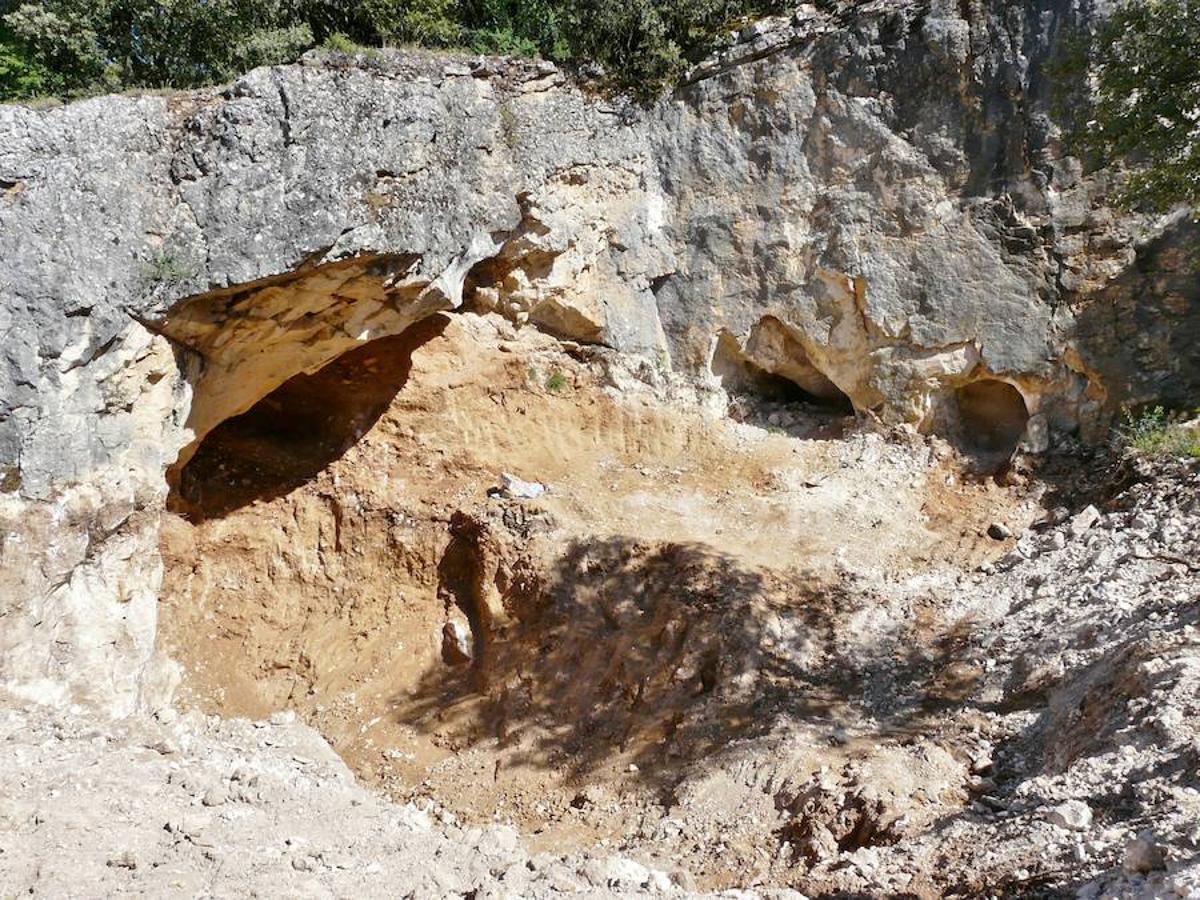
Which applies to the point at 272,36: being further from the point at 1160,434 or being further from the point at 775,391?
the point at 1160,434

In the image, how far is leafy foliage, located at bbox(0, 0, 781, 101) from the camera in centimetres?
1090

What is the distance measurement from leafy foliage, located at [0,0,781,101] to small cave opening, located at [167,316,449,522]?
3456 millimetres

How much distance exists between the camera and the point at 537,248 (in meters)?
11.3

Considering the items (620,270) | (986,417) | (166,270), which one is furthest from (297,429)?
(986,417)

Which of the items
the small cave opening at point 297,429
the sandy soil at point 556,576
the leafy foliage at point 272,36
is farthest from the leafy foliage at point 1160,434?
the small cave opening at point 297,429

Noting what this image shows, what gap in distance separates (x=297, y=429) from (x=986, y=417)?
27.3 feet

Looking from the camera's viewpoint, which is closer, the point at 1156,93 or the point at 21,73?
the point at 1156,93

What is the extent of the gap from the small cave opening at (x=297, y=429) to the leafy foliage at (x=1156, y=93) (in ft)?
23.6

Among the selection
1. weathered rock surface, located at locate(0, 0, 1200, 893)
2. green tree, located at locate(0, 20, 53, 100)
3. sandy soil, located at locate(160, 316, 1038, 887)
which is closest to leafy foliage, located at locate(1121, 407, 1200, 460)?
weathered rock surface, located at locate(0, 0, 1200, 893)

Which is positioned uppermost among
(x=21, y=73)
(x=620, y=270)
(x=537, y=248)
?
(x=21, y=73)

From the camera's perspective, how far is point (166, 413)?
872 cm

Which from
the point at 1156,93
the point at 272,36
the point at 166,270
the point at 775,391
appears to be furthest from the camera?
the point at 775,391

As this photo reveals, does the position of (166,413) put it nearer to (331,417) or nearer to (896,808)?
(331,417)

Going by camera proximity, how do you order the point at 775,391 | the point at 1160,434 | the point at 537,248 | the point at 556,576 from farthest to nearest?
1. the point at 775,391
2. the point at 537,248
3. the point at 1160,434
4. the point at 556,576
